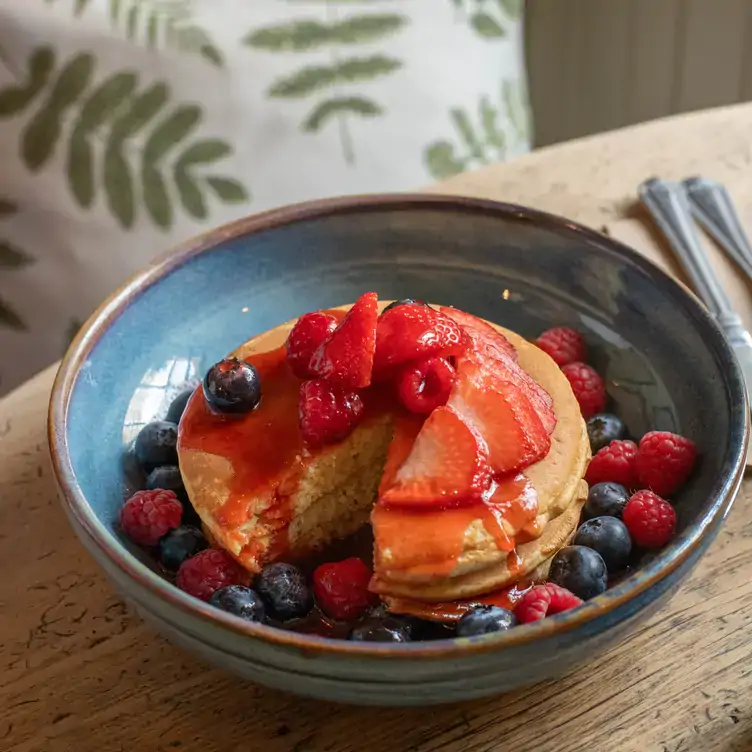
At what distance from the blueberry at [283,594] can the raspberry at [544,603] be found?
10.1 inches

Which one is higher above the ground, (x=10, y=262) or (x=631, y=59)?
(x=631, y=59)

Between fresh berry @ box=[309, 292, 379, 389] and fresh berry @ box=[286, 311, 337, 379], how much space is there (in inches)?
1.8

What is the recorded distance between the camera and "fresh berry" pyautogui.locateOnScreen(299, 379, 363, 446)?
45.5 inches

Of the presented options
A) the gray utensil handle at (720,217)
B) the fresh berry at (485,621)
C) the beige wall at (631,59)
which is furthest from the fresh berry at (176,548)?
the beige wall at (631,59)

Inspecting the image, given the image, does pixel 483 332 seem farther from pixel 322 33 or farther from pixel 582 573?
pixel 322 33

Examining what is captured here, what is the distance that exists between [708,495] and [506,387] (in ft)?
0.92

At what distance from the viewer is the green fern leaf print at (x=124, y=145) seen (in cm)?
213

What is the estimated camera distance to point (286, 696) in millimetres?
1013

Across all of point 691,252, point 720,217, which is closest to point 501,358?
point 691,252

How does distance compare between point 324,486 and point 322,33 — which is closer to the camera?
point 324,486

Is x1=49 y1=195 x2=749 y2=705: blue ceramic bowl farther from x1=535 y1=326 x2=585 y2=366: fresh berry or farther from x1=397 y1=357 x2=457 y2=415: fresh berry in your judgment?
x1=397 y1=357 x2=457 y2=415: fresh berry

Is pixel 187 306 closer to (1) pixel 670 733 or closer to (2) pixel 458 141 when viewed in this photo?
(1) pixel 670 733

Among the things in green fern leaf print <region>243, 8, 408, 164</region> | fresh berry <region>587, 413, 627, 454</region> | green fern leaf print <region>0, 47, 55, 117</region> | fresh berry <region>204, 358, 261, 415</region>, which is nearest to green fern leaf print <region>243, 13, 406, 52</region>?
green fern leaf print <region>243, 8, 408, 164</region>

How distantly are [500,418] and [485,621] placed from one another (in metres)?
0.27
